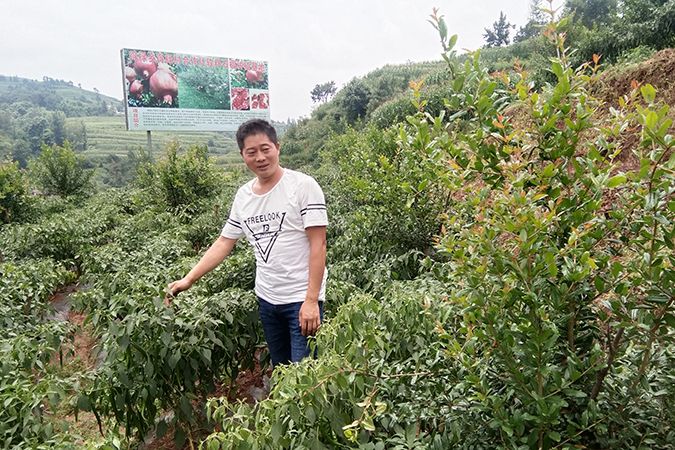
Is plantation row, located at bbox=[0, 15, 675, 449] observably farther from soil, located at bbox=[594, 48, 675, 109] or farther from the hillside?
the hillside

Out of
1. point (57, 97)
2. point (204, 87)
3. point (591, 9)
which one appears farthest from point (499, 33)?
point (57, 97)

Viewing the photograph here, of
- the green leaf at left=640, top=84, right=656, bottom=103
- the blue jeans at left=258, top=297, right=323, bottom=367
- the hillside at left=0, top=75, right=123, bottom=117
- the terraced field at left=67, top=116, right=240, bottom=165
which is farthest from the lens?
the hillside at left=0, top=75, right=123, bottom=117

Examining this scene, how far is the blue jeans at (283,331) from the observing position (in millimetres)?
2055

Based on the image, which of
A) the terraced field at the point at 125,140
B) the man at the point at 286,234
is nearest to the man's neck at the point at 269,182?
the man at the point at 286,234

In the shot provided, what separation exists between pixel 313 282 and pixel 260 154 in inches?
25.7

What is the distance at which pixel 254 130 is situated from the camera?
2.01 meters

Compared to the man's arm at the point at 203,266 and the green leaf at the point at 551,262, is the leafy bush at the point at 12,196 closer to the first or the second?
the man's arm at the point at 203,266

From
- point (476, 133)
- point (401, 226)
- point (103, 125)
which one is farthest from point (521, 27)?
point (103, 125)

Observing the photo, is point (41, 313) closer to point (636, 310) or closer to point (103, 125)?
point (636, 310)

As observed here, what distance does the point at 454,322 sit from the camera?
1589mm

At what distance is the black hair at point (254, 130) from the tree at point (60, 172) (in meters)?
9.80

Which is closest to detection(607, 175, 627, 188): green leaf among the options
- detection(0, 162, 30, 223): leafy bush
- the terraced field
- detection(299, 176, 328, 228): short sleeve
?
detection(299, 176, 328, 228): short sleeve

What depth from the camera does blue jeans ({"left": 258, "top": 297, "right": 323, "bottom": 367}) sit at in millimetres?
2055

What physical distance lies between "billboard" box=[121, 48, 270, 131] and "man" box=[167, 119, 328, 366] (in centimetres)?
1131
